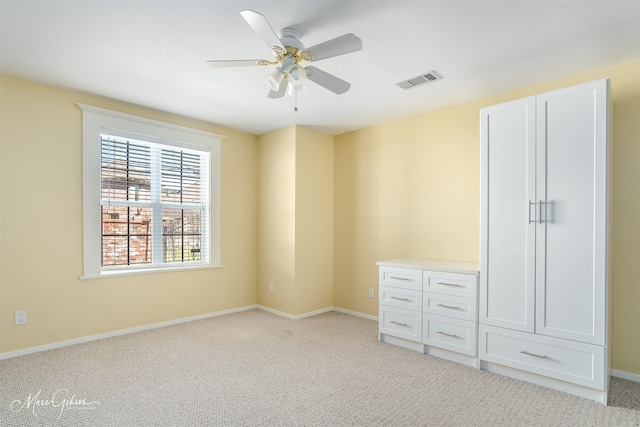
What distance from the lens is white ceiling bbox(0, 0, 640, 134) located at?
207 cm

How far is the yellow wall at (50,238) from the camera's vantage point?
3.05m

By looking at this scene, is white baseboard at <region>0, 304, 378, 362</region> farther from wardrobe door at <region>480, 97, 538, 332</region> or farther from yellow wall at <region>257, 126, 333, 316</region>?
wardrobe door at <region>480, 97, 538, 332</region>

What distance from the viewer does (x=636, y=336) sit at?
2.65 metres

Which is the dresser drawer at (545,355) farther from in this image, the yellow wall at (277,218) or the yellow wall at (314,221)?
the yellow wall at (277,218)

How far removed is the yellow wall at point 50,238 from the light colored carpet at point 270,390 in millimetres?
278

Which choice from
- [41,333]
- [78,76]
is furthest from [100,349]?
[78,76]

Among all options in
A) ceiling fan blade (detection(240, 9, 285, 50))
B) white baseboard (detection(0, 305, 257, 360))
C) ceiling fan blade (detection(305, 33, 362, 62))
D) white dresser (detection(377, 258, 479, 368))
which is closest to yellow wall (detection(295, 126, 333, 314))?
white baseboard (detection(0, 305, 257, 360))

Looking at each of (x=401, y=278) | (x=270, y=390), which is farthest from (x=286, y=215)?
(x=270, y=390)

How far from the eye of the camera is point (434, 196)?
3871mm

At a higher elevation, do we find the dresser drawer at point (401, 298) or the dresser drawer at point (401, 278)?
the dresser drawer at point (401, 278)

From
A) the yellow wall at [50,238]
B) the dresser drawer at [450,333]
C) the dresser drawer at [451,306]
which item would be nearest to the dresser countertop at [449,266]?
the dresser drawer at [451,306]

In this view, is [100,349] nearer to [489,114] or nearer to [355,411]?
[355,411]

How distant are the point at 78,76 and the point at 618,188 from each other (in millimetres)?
4501

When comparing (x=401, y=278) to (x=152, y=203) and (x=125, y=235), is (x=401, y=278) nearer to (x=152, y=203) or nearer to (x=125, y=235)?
(x=152, y=203)
